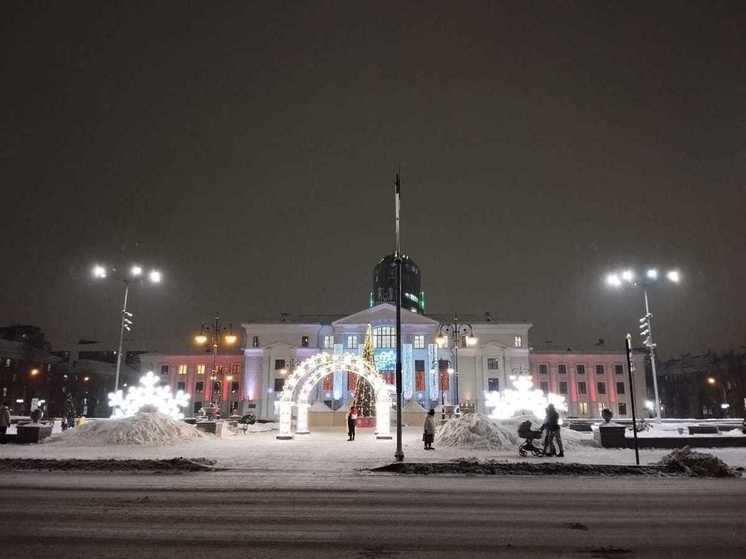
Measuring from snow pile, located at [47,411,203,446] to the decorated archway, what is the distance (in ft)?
19.9

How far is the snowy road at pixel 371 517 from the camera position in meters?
7.19

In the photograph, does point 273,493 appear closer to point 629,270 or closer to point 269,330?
point 629,270

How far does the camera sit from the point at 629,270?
109 feet

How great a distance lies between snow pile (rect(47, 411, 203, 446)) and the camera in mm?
24000

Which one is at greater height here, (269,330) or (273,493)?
(269,330)

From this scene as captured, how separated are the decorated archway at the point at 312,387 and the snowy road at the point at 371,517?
55.7 feet

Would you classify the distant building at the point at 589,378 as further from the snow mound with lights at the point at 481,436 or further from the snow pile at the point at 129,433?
the snow pile at the point at 129,433

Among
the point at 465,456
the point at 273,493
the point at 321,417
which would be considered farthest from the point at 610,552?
the point at 321,417

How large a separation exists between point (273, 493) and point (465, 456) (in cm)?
941

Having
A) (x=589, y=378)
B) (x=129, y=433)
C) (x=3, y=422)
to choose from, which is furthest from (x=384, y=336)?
(x=3, y=422)

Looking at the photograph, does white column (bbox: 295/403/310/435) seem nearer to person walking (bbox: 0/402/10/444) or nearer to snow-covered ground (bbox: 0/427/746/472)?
snow-covered ground (bbox: 0/427/746/472)

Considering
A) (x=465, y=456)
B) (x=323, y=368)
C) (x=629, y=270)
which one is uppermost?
(x=629, y=270)

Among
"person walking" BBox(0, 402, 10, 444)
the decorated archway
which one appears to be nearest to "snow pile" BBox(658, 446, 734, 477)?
the decorated archway

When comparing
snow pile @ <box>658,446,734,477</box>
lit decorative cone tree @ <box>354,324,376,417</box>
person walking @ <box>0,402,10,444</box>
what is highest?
lit decorative cone tree @ <box>354,324,376,417</box>
